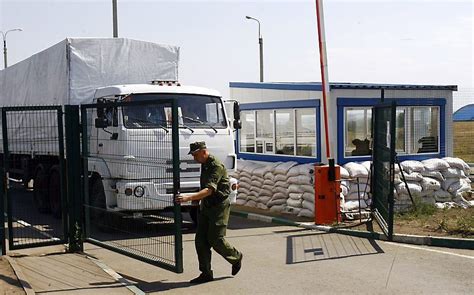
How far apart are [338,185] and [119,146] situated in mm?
4198

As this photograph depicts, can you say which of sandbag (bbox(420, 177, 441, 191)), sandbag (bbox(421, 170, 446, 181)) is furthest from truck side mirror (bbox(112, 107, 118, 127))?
sandbag (bbox(421, 170, 446, 181))

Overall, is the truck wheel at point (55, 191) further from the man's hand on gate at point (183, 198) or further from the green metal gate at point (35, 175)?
the man's hand on gate at point (183, 198)

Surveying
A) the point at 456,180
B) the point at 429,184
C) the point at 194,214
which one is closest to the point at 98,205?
the point at 194,214

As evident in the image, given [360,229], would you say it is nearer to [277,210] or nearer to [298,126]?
[277,210]

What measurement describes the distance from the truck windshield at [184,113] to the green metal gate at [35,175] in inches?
55.7

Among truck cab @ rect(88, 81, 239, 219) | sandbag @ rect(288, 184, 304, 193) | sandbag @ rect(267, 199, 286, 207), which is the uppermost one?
truck cab @ rect(88, 81, 239, 219)

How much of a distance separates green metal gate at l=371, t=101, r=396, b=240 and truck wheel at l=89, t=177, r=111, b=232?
14.9 feet

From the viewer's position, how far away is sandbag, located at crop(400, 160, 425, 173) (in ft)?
43.5

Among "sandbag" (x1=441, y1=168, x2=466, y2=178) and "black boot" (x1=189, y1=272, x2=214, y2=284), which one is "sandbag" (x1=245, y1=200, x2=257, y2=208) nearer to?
"sandbag" (x1=441, y1=168, x2=466, y2=178)

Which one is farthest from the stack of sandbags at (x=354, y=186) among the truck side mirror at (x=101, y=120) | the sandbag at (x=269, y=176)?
the truck side mirror at (x=101, y=120)

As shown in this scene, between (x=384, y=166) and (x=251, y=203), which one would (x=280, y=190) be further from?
(x=384, y=166)

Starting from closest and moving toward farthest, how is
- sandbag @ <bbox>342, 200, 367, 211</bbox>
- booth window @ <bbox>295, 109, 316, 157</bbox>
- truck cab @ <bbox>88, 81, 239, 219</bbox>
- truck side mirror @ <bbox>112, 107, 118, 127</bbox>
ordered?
truck cab @ <bbox>88, 81, 239, 219</bbox>, truck side mirror @ <bbox>112, 107, 118, 127</bbox>, sandbag @ <bbox>342, 200, 367, 211</bbox>, booth window @ <bbox>295, 109, 316, 157</bbox>

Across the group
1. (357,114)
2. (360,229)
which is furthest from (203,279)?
(357,114)

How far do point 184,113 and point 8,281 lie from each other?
4.69 m
